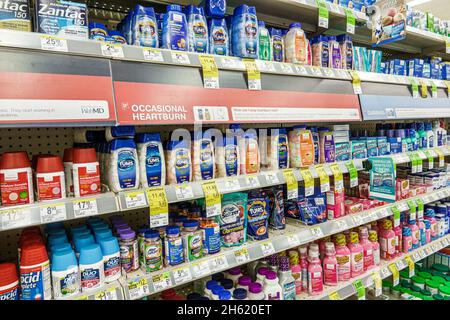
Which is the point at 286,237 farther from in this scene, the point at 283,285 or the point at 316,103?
the point at 316,103

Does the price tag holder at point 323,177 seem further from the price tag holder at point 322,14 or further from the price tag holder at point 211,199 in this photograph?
the price tag holder at point 322,14

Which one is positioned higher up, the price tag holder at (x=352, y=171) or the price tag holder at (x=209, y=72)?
the price tag holder at (x=209, y=72)

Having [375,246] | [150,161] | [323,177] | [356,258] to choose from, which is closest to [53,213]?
[150,161]

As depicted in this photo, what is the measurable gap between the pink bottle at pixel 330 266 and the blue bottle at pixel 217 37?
127 cm

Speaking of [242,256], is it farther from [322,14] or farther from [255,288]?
[322,14]

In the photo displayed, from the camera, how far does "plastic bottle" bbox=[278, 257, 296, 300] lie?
157 centimetres

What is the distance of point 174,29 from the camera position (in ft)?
4.00

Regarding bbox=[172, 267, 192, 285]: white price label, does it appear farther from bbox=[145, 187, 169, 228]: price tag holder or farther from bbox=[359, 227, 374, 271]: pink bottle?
bbox=[359, 227, 374, 271]: pink bottle

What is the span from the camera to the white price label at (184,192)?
3.91ft

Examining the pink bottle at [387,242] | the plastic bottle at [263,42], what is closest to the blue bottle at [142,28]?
the plastic bottle at [263,42]

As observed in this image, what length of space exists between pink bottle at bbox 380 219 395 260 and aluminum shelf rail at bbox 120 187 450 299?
16 cm

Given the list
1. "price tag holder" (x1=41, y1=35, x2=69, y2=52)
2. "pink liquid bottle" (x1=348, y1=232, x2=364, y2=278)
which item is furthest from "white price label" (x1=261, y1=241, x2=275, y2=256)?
"price tag holder" (x1=41, y1=35, x2=69, y2=52)

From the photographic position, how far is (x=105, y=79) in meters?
1.03
